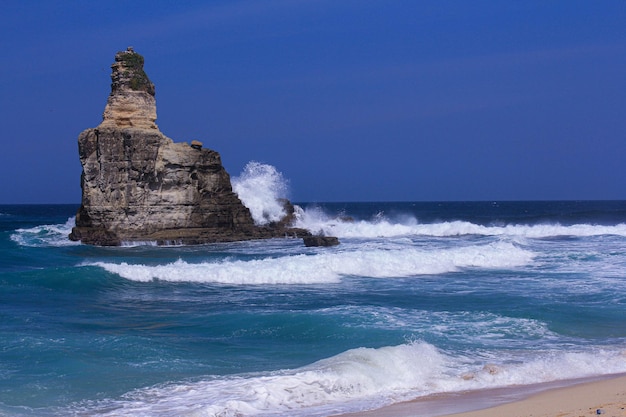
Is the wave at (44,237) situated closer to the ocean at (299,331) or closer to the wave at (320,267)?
the ocean at (299,331)

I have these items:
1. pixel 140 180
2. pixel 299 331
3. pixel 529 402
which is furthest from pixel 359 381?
pixel 140 180

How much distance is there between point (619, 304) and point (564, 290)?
197 cm

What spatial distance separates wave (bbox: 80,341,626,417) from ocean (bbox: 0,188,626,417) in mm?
25

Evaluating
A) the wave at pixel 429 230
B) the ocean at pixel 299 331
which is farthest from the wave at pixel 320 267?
the wave at pixel 429 230

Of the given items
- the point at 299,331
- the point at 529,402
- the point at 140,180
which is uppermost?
the point at 140,180

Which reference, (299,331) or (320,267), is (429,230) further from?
(299,331)

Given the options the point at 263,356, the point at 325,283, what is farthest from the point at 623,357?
the point at 325,283

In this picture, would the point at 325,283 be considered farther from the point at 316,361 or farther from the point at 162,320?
the point at 316,361

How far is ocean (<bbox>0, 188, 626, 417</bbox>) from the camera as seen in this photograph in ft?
27.1

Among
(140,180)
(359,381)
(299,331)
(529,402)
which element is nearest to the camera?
(529,402)

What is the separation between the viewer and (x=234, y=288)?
1741cm

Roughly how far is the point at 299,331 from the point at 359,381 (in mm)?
3281

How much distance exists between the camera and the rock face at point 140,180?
95.9ft

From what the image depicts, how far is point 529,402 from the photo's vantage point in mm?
7773
